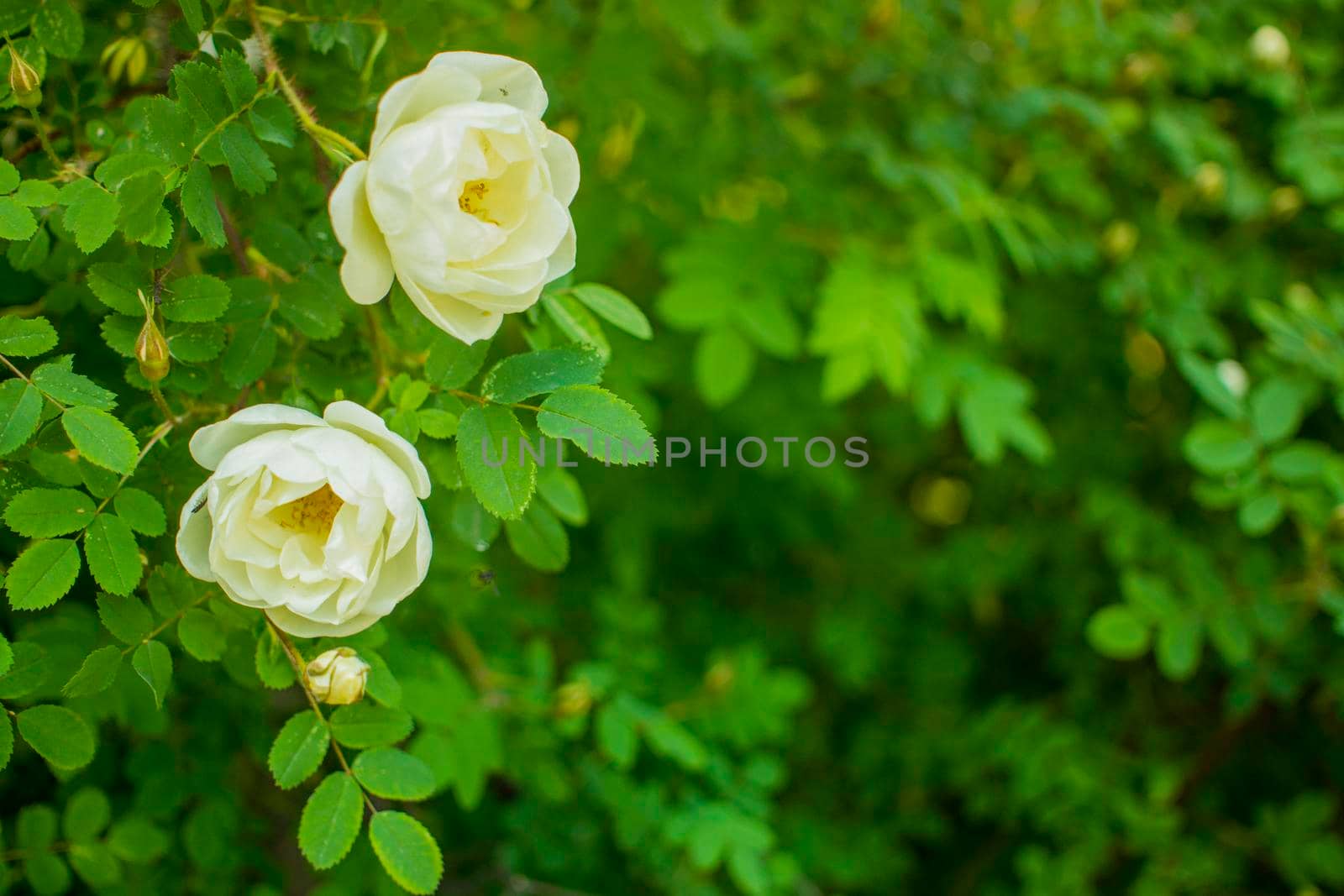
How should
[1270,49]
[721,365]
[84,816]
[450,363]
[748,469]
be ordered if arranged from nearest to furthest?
[450,363], [84,816], [721,365], [1270,49], [748,469]

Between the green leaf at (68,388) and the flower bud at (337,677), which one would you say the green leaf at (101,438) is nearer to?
the green leaf at (68,388)

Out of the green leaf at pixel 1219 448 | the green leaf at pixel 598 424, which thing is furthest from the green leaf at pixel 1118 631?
the green leaf at pixel 598 424

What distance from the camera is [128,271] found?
0.81m

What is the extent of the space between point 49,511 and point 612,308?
50 centimetres

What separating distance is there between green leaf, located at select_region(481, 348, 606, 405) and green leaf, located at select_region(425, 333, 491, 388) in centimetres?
2

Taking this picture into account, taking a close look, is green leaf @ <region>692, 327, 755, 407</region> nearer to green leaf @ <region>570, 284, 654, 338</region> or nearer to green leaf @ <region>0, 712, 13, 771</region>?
green leaf @ <region>570, 284, 654, 338</region>

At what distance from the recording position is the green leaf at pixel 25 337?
30.3 inches

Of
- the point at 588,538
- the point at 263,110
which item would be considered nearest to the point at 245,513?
the point at 263,110

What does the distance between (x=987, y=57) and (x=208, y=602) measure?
168 centimetres

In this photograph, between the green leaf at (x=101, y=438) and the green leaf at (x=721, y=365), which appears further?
the green leaf at (x=721, y=365)

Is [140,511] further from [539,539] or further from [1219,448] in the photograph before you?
[1219,448]

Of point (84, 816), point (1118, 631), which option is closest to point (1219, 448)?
point (1118, 631)

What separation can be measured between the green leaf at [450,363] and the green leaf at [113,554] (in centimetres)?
26

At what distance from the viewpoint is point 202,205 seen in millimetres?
791
